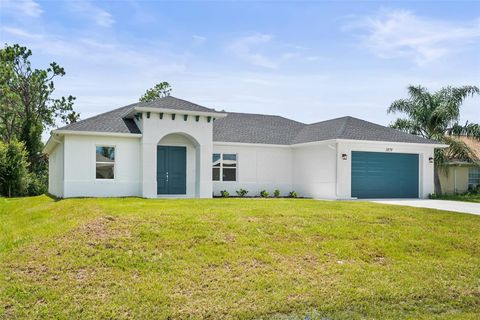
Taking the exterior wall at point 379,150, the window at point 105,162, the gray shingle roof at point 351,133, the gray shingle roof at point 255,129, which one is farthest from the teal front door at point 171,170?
the exterior wall at point 379,150

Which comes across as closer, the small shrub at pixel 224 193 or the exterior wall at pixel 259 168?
the small shrub at pixel 224 193

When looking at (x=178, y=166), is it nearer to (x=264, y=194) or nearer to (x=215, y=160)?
(x=215, y=160)

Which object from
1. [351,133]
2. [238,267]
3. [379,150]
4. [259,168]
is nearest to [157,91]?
[259,168]

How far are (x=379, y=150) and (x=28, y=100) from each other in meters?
30.1

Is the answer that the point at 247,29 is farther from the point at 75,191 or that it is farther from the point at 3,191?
the point at 3,191

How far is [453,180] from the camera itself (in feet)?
92.0

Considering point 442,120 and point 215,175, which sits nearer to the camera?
point 215,175

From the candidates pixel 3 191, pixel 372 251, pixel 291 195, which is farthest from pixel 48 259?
pixel 3 191

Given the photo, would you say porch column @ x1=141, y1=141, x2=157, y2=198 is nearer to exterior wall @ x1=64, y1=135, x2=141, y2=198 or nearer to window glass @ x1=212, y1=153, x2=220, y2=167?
exterior wall @ x1=64, y1=135, x2=141, y2=198

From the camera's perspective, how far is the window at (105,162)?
63.2 ft

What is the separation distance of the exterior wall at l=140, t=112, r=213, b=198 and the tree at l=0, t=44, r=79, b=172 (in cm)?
1889

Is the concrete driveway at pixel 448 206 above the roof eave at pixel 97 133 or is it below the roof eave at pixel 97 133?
below

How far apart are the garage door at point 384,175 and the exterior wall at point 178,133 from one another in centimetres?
714

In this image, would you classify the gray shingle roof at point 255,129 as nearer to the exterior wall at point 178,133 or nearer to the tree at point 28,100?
the exterior wall at point 178,133
